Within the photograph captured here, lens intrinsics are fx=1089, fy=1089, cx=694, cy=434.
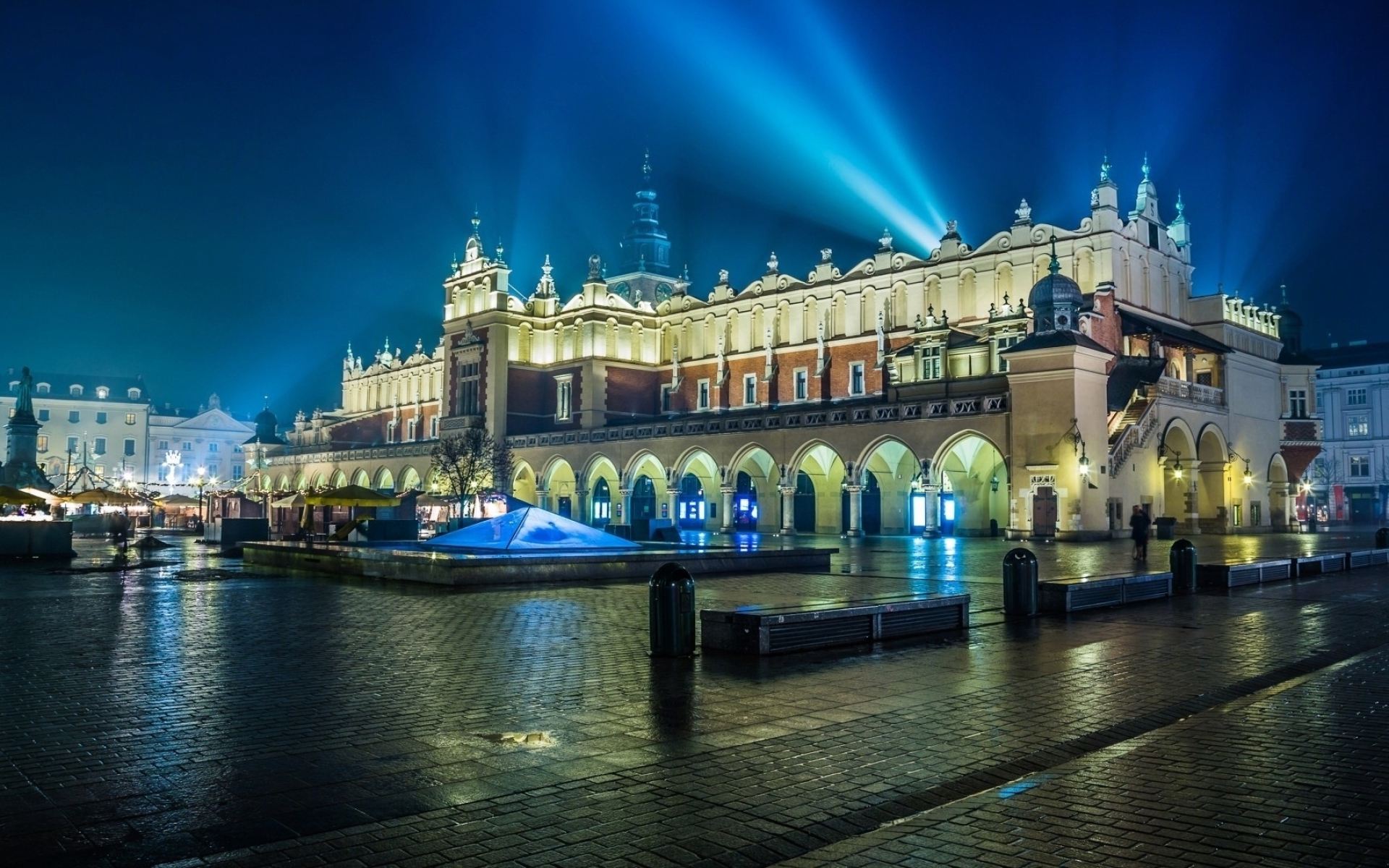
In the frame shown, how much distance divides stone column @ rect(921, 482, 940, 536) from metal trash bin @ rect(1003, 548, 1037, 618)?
1149 inches

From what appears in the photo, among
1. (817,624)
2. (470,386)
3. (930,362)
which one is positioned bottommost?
(817,624)

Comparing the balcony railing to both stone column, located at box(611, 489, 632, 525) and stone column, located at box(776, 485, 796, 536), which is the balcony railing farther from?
stone column, located at box(611, 489, 632, 525)

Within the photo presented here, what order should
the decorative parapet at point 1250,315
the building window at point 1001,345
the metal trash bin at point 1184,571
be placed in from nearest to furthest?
1. the metal trash bin at point 1184,571
2. the building window at point 1001,345
3. the decorative parapet at point 1250,315

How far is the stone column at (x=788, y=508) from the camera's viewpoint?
48.4 m

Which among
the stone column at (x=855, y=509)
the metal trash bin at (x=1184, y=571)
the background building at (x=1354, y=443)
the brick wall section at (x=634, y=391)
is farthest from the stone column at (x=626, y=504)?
the background building at (x=1354, y=443)

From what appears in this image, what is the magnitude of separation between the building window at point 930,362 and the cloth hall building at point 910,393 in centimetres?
10

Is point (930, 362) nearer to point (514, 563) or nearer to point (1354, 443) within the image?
point (514, 563)

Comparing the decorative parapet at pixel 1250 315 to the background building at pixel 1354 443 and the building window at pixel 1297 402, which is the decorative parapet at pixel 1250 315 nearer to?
the building window at pixel 1297 402

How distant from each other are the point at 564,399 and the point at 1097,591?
53532 millimetres

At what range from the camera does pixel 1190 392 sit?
47469mm

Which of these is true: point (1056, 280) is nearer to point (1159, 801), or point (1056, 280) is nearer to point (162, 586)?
point (162, 586)

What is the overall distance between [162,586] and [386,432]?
70336 mm

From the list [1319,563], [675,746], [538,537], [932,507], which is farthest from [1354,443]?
[675,746]

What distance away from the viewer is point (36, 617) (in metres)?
13.6
